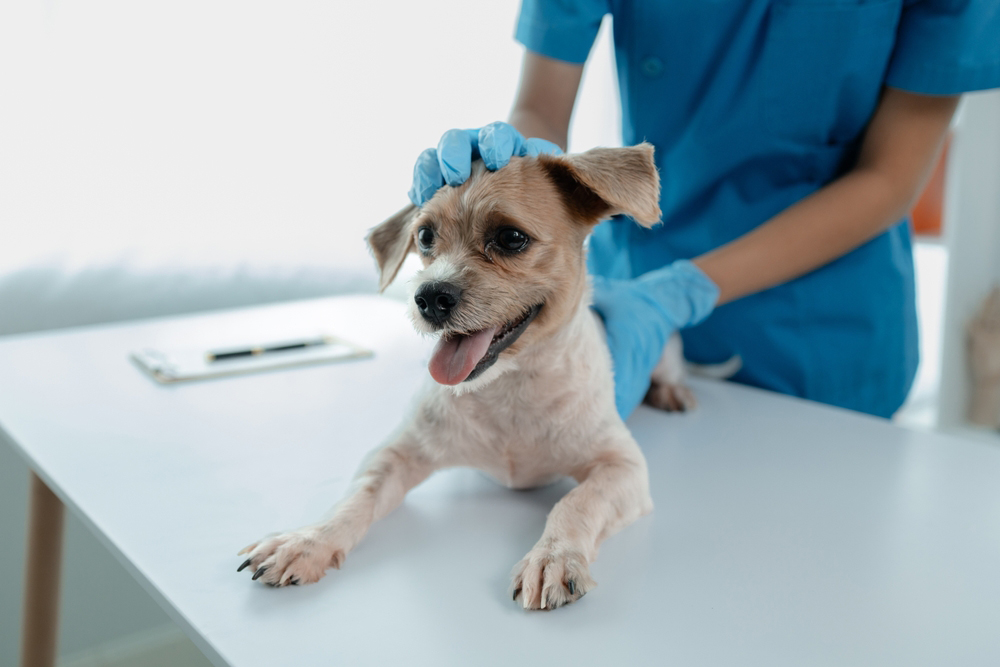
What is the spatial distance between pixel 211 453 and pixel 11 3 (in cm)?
116

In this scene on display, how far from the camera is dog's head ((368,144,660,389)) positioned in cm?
88

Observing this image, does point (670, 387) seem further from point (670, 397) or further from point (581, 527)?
point (581, 527)

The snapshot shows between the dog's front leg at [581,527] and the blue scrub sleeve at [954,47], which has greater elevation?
the blue scrub sleeve at [954,47]

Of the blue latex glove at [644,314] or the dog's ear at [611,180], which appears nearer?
the dog's ear at [611,180]

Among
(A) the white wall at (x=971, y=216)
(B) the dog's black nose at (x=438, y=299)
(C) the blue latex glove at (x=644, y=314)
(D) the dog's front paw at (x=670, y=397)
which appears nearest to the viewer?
(B) the dog's black nose at (x=438, y=299)

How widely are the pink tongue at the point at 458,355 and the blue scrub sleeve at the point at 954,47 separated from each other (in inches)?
36.9

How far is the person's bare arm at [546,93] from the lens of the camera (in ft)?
5.04

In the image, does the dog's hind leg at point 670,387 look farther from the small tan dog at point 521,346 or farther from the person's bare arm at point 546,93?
the person's bare arm at point 546,93

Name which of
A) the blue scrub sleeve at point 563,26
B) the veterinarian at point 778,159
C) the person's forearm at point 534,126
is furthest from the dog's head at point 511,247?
the blue scrub sleeve at point 563,26

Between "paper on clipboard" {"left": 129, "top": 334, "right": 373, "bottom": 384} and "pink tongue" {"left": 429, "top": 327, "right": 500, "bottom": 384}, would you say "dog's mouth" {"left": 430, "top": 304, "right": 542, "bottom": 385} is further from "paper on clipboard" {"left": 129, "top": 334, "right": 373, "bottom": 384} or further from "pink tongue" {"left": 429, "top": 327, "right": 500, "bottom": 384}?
"paper on clipboard" {"left": 129, "top": 334, "right": 373, "bottom": 384}

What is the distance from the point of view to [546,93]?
61.1 inches

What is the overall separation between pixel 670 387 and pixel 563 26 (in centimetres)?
73

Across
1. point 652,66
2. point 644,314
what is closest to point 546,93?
point 652,66

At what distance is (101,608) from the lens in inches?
77.9
